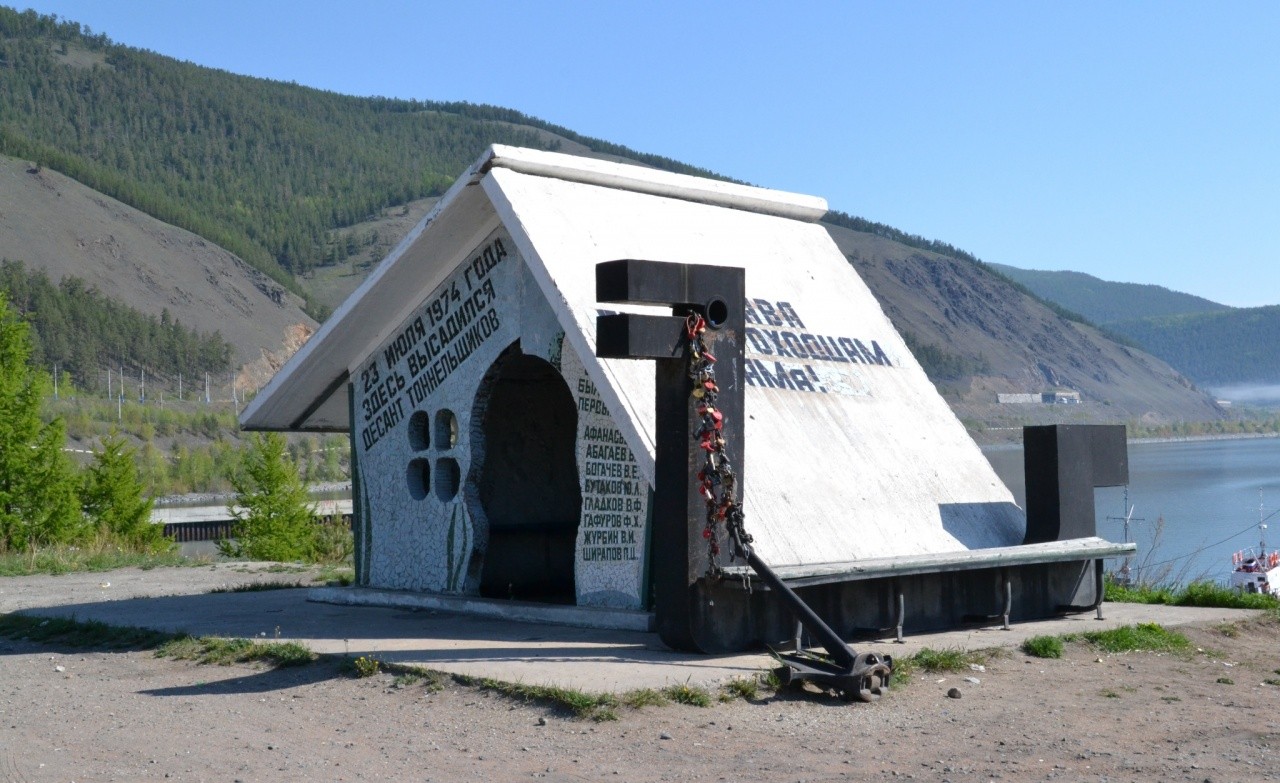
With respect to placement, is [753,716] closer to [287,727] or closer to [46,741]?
[287,727]

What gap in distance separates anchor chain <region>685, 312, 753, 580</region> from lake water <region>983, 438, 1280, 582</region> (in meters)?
6.73

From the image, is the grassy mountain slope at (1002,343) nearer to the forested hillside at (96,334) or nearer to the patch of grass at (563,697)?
the forested hillside at (96,334)

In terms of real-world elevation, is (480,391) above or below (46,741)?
above

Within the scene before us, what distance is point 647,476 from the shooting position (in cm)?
876

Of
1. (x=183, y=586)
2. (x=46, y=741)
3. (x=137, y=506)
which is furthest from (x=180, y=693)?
(x=137, y=506)

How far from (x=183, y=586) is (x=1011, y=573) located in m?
8.93

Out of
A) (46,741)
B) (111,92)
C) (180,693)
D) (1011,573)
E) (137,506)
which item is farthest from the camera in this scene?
(111,92)

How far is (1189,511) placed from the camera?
50406 mm

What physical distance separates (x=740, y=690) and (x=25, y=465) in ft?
67.4

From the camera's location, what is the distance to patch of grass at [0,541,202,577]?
17.3 m

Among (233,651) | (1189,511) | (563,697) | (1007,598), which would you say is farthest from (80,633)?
(1189,511)

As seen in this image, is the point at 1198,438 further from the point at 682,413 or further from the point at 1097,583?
the point at 682,413

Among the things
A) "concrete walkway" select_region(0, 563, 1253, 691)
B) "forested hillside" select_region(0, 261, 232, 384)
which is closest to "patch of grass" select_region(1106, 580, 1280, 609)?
"concrete walkway" select_region(0, 563, 1253, 691)

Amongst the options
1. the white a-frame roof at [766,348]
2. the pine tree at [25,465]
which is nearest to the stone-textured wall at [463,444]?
the white a-frame roof at [766,348]
